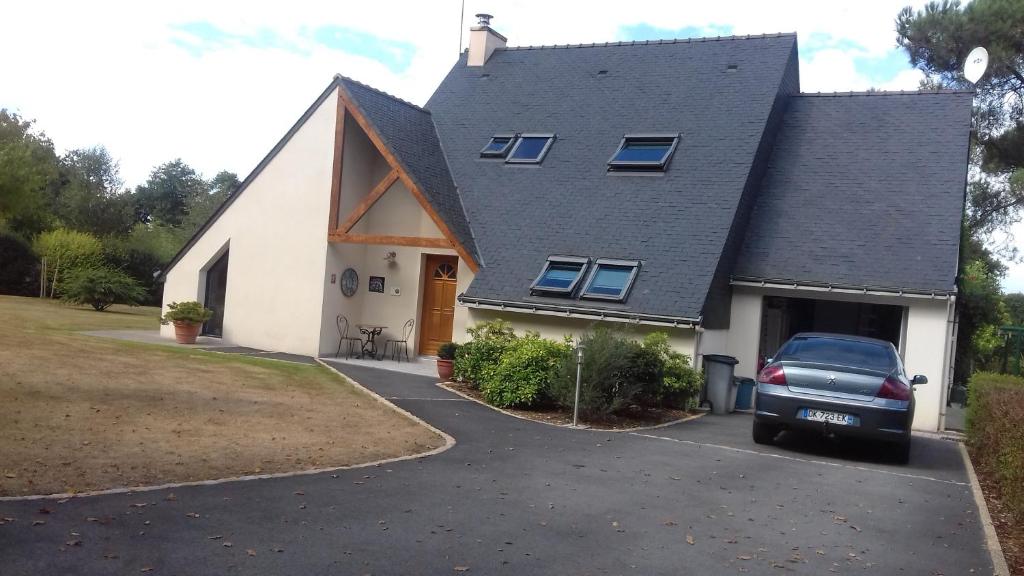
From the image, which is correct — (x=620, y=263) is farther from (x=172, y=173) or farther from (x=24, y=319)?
(x=172, y=173)

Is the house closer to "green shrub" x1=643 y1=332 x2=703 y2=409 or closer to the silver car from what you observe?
"green shrub" x1=643 y1=332 x2=703 y2=409

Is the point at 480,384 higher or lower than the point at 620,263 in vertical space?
lower

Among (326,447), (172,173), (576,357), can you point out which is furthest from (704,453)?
(172,173)

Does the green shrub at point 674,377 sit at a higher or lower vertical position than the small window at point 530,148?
lower

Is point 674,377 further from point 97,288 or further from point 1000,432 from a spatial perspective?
point 97,288

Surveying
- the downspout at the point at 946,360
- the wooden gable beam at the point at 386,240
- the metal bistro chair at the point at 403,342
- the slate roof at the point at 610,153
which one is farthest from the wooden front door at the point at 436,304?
the downspout at the point at 946,360

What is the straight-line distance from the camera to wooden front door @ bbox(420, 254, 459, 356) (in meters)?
19.6

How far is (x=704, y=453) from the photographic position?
1059 centimetres

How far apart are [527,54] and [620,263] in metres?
9.39

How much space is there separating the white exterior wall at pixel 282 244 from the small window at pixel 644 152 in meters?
6.30

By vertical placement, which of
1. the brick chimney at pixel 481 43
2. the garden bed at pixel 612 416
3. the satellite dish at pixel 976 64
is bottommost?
the garden bed at pixel 612 416

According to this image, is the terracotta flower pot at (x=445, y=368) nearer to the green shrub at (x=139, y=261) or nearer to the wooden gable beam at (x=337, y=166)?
the wooden gable beam at (x=337, y=166)

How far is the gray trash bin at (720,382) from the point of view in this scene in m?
15.6

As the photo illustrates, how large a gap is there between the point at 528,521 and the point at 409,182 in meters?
12.2
